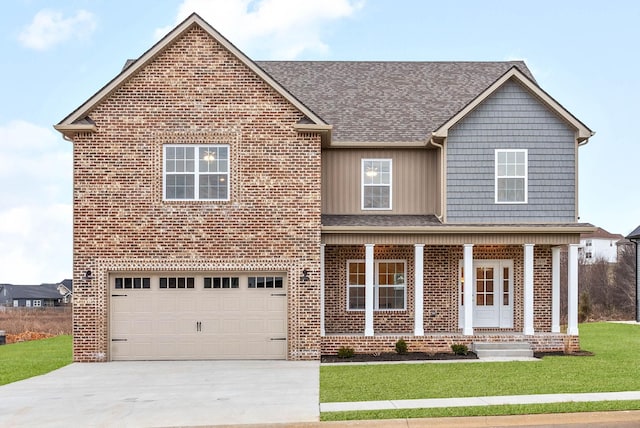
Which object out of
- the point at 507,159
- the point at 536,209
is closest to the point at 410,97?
the point at 507,159

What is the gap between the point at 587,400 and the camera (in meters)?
10.7

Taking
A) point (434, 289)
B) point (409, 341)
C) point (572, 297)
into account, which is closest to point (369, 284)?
point (409, 341)

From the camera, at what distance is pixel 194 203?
16.6 meters

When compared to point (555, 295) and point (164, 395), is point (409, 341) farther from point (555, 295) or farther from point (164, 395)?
point (164, 395)

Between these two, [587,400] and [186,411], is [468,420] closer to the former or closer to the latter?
[587,400]

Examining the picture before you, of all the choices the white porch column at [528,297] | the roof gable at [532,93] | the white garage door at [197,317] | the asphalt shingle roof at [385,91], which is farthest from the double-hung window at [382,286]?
the roof gable at [532,93]

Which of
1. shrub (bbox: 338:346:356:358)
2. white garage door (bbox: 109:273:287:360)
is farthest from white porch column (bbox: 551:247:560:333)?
white garage door (bbox: 109:273:287:360)

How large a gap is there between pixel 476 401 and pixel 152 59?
11861mm

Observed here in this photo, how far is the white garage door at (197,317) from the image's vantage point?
54.7 feet

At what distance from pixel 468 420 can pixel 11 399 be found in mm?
8388

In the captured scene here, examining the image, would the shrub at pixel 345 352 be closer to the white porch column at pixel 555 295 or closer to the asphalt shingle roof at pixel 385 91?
the asphalt shingle roof at pixel 385 91

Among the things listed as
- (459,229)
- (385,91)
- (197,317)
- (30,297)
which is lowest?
(30,297)

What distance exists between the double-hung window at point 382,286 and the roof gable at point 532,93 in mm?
4454

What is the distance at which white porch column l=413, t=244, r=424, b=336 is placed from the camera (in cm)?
1750
